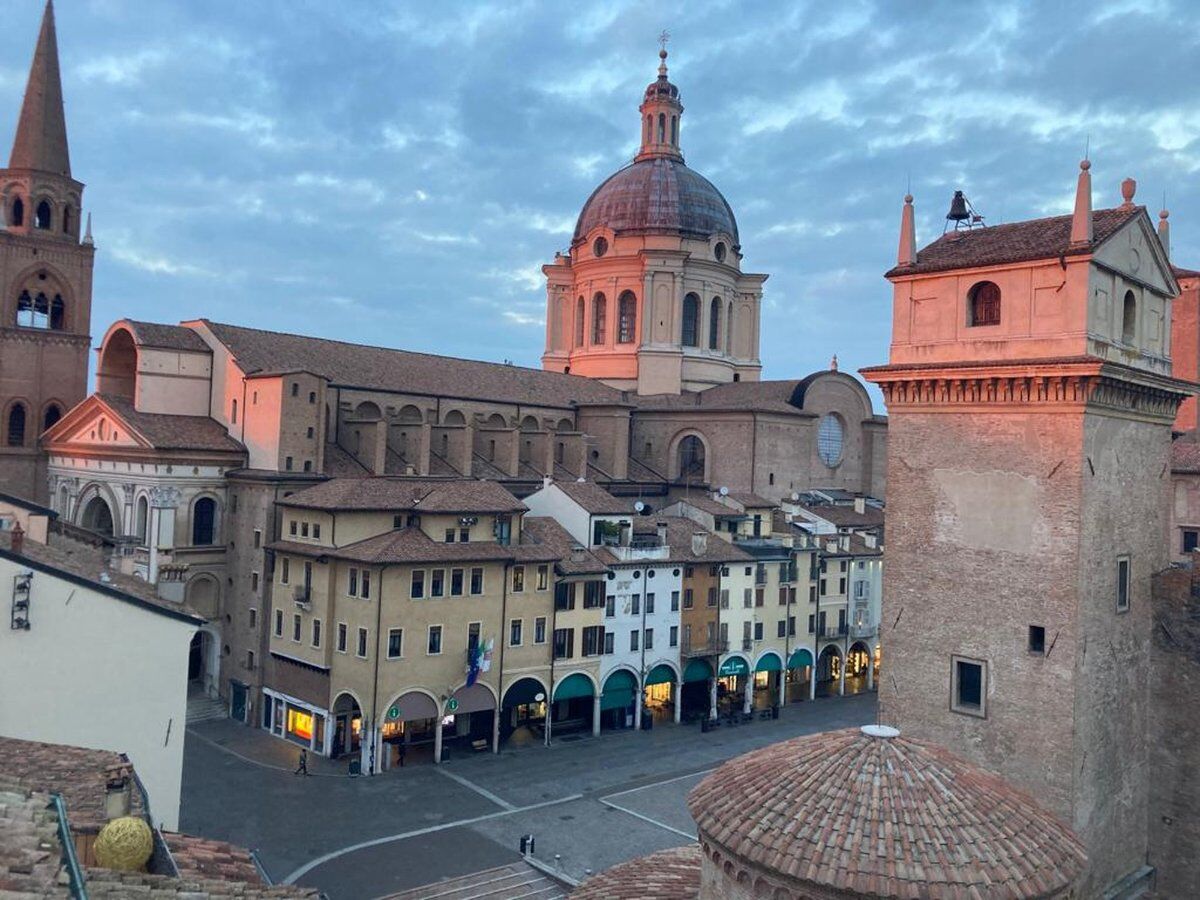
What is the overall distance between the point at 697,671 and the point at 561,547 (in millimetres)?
8990

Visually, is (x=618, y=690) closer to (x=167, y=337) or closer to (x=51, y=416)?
(x=167, y=337)

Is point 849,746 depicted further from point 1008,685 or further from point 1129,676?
point 1129,676

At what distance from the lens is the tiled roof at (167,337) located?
43000 millimetres

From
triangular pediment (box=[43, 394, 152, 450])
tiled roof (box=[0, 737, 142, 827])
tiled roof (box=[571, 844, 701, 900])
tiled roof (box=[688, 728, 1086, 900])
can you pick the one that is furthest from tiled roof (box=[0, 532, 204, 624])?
triangular pediment (box=[43, 394, 152, 450])

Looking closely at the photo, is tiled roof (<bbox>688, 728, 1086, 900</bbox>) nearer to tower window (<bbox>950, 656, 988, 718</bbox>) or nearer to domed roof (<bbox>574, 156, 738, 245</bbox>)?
tower window (<bbox>950, 656, 988, 718</bbox>)

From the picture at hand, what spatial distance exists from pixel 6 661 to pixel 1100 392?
802 inches

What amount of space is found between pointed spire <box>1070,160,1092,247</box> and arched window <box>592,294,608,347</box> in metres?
49.0

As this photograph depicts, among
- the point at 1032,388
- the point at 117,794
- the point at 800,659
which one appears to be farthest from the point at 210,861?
the point at 800,659

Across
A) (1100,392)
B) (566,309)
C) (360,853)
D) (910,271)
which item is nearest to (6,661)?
(360,853)

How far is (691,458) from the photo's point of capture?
188 ft

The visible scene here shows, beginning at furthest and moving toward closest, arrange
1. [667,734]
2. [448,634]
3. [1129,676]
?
[667,734]
[448,634]
[1129,676]

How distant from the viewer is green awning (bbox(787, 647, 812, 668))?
150 feet

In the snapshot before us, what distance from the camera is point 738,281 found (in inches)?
2643

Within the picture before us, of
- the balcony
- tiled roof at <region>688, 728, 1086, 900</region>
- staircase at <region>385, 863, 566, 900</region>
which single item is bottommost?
staircase at <region>385, 863, 566, 900</region>
